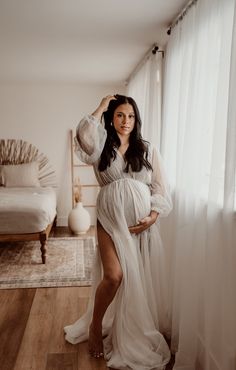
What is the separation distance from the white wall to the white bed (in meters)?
0.17

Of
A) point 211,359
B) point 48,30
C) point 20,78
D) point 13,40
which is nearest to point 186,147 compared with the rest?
point 211,359

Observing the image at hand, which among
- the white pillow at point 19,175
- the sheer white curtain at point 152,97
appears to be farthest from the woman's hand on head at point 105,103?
the white pillow at point 19,175

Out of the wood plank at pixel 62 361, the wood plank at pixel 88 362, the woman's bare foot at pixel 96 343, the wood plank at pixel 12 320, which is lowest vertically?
the wood plank at pixel 12 320

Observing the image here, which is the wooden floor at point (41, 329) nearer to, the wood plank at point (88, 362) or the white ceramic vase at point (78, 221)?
the wood plank at point (88, 362)

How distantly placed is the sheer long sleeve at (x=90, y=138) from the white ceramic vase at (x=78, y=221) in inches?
124

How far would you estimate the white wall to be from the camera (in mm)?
5566

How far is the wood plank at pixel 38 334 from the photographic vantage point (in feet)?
6.83

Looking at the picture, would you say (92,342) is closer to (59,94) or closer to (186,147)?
(186,147)

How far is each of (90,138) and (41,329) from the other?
1.40m

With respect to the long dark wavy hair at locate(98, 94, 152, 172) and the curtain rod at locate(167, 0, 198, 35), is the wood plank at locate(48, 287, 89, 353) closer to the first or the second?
the long dark wavy hair at locate(98, 94, 152, 172)

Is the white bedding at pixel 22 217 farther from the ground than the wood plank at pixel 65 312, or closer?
farther from the ground

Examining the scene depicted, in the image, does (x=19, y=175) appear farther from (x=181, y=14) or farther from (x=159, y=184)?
(x=181, y=14)

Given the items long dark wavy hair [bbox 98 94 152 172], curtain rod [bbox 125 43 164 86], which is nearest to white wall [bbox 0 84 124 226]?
curtain rod [bbox 125 43 164 86]

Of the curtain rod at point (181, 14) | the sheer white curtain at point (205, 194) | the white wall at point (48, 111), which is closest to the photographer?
the sheer white curtain at point (205, 194)
